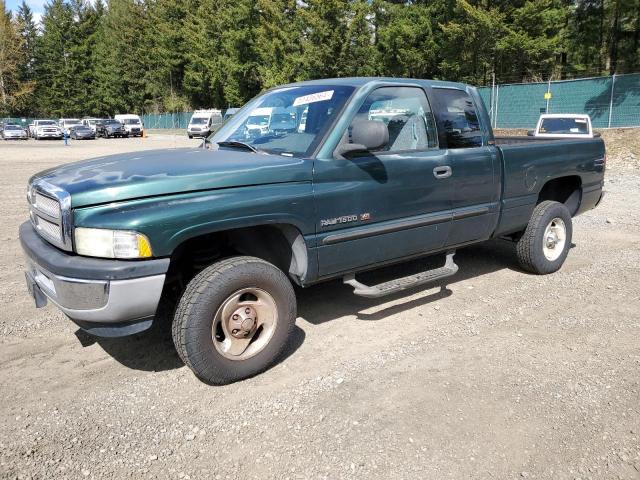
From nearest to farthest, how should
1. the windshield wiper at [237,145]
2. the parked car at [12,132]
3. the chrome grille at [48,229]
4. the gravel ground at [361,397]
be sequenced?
the gravel ground at [361,397] → the chrome grille at [48,229] → the windshield wiper at [237,145] → the parked car at [12,132]

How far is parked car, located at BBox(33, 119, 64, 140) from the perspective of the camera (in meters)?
44.3

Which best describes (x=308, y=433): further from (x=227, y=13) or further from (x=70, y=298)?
(x=227, y=13)

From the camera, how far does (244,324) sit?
345cm

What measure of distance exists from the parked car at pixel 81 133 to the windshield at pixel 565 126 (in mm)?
39402

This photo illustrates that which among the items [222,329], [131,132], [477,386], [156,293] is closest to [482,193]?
[477,386]

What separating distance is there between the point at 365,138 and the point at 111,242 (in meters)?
1.79

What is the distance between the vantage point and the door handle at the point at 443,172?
434cm

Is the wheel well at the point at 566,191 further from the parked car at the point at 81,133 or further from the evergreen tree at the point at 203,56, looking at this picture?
the evergreen tree at the point at 203,56

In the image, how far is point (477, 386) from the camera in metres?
3.45

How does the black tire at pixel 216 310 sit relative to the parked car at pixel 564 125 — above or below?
below

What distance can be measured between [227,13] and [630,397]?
5753 centimetres

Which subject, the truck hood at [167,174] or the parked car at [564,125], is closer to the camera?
the truck hood at [167,174]

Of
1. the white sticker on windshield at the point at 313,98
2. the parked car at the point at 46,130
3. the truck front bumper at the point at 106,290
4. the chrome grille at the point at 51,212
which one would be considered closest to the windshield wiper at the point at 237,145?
the white sticker on windshield at the point at 313,98

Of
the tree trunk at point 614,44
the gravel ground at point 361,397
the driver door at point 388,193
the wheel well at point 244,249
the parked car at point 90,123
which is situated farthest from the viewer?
the parked car at point 90,123
